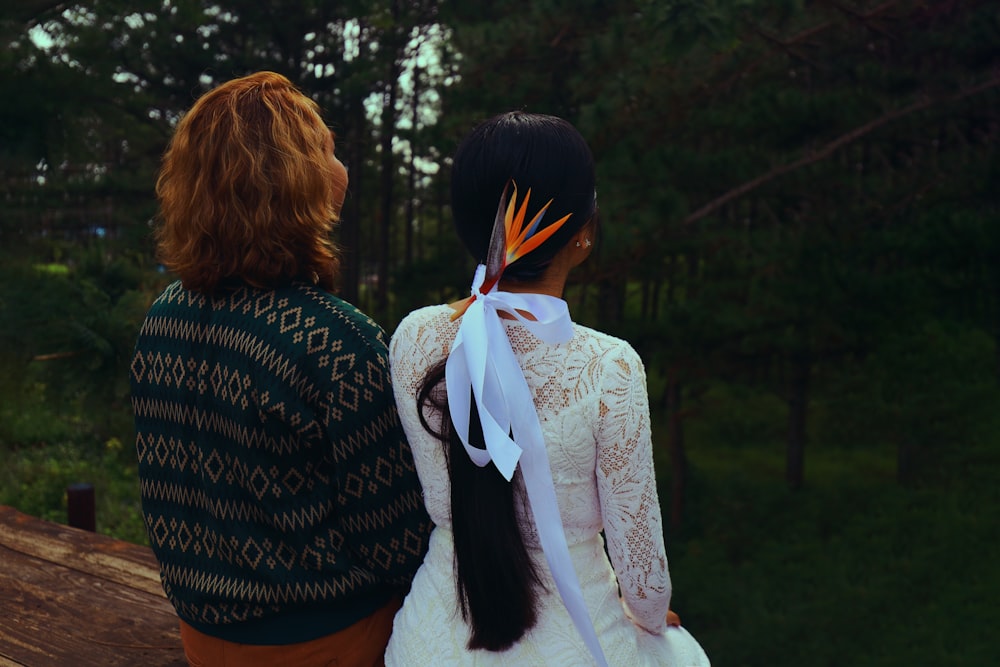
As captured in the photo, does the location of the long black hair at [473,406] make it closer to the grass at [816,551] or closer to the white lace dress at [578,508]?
the white lace dress at [578,508]

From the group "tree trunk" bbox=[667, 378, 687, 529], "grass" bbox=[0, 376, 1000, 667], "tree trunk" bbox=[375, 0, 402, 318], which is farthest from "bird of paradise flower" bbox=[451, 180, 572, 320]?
"tree trunk" bbox=[667, 378, 687, 529]

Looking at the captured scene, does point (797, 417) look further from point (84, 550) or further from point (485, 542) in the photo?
point (485, 542)

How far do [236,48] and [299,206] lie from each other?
892 cm

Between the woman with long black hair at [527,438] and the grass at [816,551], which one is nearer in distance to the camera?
the woman with long black hair at [527,438]

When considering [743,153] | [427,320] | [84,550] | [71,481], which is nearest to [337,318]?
[427,320]

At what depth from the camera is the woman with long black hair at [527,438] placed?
1196 millimetres

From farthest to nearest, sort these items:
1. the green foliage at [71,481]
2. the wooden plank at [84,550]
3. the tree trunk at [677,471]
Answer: the tree trunk at [677,471]
the green foliage at [71,481]
the wooden plank at [84,550]

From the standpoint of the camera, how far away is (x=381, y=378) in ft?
4.35

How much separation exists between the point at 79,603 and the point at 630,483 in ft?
5.80

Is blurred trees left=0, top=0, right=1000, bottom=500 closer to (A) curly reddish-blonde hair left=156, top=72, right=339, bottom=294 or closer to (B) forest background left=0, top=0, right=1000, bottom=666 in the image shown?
(B) forest background left=0, top=0, right=1000, bottom=666

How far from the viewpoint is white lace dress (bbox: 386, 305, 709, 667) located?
1.20m

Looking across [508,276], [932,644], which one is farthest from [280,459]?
[932,644]

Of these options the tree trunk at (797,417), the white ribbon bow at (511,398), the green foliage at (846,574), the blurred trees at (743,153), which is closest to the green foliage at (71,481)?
the blurred trees at (743,153)

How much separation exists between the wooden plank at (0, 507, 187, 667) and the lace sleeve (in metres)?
1.26
